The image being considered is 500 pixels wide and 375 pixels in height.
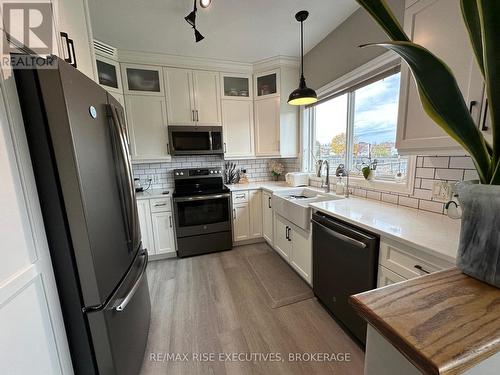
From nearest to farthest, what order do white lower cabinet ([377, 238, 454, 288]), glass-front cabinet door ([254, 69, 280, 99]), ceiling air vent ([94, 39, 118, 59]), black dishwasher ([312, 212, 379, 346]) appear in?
white lower cabinet ([377, 238, 454, 288])
black dishwasher ([312, 212, 379, 346])
ceiling air vent ([94, 39, 118, 59])
glass-front cabinet door ([254, 69, 280, 99])

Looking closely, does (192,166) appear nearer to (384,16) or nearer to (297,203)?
(297,203)

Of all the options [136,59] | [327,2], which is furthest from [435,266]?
[136,59]

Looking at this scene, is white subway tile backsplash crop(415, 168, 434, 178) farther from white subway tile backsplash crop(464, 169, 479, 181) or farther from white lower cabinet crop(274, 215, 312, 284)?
white lower cabinet crop(274, 215, 312, 284)

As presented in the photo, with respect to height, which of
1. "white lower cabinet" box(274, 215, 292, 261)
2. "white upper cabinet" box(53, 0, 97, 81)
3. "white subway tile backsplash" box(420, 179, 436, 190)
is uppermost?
"white upper cabinet" box(53, 0, 97, 81)

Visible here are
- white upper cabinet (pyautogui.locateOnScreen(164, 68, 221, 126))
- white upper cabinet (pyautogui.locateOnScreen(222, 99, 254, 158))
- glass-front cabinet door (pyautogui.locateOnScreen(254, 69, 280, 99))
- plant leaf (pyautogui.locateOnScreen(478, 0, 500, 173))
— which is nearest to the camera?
plant leaf (pyautogui.locateOnScreen(478, 0, 500, 173))

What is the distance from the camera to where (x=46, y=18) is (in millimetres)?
942

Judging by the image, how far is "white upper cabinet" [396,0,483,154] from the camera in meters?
1.02

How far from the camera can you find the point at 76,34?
49.7 inches

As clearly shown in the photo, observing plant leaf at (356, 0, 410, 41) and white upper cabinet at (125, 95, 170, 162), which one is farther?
white upper cabinet at (125, 95, 170, 162)

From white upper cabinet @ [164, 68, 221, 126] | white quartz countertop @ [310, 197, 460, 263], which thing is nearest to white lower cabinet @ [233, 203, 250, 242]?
white upper cabinet @ [164, 68, 221, 126]

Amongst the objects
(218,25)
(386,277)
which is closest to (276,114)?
(218,25)

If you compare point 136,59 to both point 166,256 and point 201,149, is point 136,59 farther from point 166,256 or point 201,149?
point 166,256

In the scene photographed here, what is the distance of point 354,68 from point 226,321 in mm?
2624

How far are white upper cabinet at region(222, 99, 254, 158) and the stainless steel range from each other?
654 millimetres
